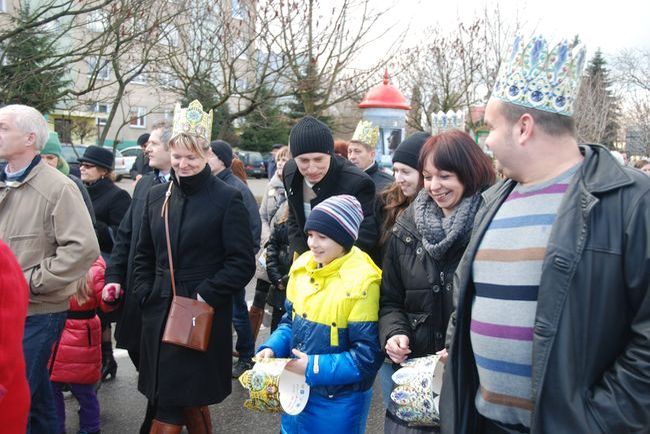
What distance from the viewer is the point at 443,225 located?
2.84 metres

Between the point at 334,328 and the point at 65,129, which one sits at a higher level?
the point at 65,129

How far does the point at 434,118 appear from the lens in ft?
28.6

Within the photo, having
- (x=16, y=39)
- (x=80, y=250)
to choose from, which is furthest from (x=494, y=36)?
(x=80, y=250)

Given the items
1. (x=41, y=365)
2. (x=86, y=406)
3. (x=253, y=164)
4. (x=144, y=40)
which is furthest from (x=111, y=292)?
(x=253, y=164)

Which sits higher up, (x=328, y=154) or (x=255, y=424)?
(x=328, y=154)

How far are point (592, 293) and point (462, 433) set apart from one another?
0.74 meters

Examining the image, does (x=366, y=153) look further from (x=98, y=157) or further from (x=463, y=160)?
(x=463, y=160)

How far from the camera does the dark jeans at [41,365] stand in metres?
3.30

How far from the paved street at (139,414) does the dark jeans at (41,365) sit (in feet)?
2.88

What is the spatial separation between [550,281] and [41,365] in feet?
9.54

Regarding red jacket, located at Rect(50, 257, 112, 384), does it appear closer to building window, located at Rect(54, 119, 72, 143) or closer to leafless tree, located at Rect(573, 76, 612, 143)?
building window, located at Rect(54, 119, 72, 143)

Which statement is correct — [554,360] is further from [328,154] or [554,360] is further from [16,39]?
[16,39]

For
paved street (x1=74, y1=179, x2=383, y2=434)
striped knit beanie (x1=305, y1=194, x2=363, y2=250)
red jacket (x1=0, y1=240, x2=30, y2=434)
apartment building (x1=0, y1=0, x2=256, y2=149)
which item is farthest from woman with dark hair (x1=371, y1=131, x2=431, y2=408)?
apartment building (x1=0, y1=0, x2=256, y2=149)

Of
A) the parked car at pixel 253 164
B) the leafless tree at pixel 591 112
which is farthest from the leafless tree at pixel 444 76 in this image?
the parked car at pixel 253 164
